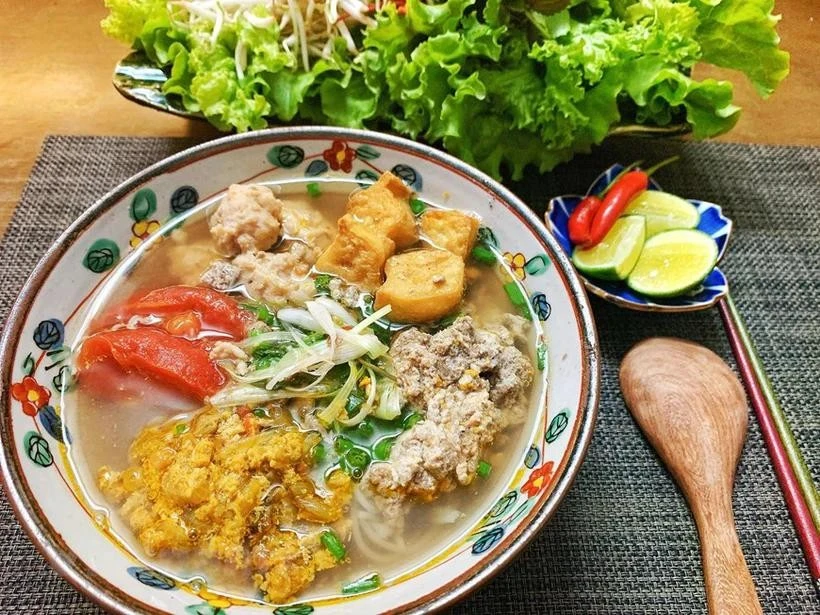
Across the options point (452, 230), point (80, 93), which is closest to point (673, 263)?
point (452, 230)

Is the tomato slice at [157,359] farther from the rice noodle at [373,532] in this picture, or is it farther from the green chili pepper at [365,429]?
the rice noodle at [373,532]

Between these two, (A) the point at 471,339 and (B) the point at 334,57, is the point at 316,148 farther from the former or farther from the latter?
(A) the point at 471,339

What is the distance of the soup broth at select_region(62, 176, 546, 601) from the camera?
5.72 ft

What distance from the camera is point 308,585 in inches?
66.3

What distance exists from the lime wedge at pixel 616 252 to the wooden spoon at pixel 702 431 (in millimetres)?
294

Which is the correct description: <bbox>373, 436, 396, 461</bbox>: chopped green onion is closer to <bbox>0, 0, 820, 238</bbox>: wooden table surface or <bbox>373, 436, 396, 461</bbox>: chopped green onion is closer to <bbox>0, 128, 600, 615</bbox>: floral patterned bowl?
A: <bbox>0, 128, 600, 615</bbox>: floral patterned bowl

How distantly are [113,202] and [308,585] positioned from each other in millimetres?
1380

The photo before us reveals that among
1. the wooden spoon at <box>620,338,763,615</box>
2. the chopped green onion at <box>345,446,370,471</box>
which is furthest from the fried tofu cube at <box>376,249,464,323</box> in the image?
the wooden spoon at <box>620,338,763,615</box>

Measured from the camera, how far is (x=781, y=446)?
2.17m

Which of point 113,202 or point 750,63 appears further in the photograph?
point 750,63

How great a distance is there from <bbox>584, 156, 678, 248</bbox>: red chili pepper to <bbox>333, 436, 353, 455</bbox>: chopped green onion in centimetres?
125

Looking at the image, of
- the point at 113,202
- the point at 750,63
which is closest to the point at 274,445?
the point at 113,202

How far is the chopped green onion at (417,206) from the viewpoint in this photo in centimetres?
239

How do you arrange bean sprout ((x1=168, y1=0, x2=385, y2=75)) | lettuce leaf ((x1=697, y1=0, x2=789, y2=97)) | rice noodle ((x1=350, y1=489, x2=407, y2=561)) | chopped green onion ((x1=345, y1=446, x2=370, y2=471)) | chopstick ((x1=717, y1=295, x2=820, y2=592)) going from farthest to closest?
bean sprout ((x1=168, y1=0, x2=385, y2=75))
lettuce leaf ((x1=697, y1=0, x2=789, y2=97))
chopstick ((x1=717, y1=295, x2=820, y2=592))
chopped green onion ((x1=345, y1=446, x2=370, y2=471))
rice noodle ((x1=350, y1=489, x2=407, y2=561))
